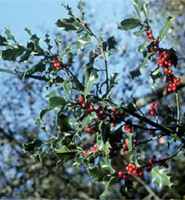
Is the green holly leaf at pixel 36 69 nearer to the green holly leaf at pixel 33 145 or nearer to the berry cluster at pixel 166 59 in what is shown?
the green holly leaf at pixel 33 145

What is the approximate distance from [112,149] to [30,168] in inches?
400

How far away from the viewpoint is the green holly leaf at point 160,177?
6.89 feet

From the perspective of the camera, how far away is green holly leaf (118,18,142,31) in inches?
90.7

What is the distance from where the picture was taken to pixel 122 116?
7.45 feet

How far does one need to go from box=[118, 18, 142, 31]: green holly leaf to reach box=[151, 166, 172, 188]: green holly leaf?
0.59m

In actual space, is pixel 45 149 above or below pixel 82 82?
below

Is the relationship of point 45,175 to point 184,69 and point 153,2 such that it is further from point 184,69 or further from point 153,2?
point 153,2

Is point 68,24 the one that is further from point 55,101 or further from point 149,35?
point 55,101

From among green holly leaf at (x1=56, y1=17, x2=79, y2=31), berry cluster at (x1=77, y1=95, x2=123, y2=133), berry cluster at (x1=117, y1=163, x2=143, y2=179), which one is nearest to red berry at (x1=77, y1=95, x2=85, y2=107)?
berry cluster at (x1=77, y1=95, x2=123, y2=133)

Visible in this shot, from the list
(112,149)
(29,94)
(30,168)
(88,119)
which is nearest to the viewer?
(88,119)

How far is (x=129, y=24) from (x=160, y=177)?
65 cm

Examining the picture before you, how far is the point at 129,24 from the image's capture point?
2312 mm

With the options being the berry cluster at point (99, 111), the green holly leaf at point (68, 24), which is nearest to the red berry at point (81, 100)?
the berry cluster at point (99, 111)

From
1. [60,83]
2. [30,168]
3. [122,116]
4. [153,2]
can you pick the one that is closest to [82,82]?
[60,83]
